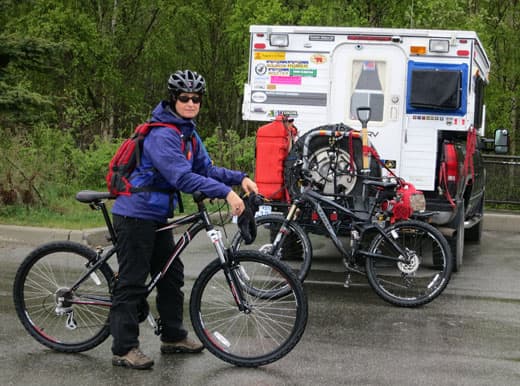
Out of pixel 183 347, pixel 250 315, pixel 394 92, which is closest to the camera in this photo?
pixel 250 315

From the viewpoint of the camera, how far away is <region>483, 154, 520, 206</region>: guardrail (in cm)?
1712

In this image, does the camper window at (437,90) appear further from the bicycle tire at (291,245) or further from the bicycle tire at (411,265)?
the bicycle tire at (291,245)

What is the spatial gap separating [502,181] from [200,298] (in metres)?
12.2

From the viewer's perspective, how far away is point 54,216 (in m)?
12.7

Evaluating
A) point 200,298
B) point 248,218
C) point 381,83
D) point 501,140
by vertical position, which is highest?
point 381,83

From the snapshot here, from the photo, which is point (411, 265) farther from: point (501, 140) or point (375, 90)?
point (501, 140)

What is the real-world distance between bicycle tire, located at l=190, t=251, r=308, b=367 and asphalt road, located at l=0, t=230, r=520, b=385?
0.13 meters

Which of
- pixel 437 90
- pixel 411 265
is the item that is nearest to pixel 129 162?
pixel 411 265

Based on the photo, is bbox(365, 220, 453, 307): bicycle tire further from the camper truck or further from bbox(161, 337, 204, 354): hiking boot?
bbox(161, 337, 204, 354): hiking boot

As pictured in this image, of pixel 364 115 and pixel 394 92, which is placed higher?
pixel 394 92

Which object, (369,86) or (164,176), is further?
(369,86)

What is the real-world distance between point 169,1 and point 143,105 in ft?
15.1

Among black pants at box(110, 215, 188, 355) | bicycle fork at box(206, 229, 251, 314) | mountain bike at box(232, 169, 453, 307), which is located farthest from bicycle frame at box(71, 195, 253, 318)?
mountain bike at box(232, 169, 453, 307)

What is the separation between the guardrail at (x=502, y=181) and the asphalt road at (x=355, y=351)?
312 inches
